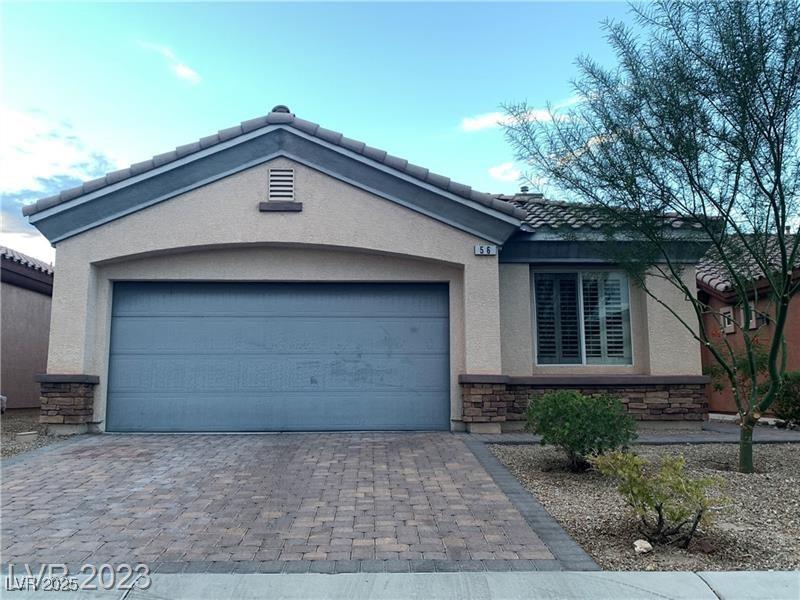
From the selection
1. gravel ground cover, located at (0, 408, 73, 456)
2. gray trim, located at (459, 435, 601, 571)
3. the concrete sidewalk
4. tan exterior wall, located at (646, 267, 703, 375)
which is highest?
tan exterior wall, located at (646, 267, 703, 375)

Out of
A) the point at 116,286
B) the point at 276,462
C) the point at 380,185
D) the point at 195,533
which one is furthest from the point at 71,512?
the point at 380,185

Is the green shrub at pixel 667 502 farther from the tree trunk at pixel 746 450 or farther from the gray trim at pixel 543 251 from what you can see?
the gray trim at pixel 543 251

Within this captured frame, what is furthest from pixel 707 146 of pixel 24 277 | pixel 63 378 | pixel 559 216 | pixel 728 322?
pixel 24 277

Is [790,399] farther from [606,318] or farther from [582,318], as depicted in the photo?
[582,318]

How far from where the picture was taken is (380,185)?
10.5 meters

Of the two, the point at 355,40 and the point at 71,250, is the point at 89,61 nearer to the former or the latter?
the point at 71,250

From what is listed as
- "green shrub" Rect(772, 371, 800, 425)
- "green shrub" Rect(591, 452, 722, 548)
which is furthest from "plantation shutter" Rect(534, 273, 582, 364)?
"green shrub" Rect(591, 452, 722, 548)

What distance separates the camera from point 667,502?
5121 mm

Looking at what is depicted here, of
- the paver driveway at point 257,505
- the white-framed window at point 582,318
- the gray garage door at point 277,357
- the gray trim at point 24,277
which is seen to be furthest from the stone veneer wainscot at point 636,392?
the gray trim at point 24,277

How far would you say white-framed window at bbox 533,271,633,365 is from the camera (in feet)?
36.9

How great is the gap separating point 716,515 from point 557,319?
5796 mm

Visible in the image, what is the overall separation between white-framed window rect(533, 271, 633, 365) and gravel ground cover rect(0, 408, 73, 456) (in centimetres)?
840

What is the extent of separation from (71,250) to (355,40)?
6.60 m

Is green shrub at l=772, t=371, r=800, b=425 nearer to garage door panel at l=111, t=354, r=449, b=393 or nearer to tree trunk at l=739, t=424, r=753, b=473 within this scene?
tree trunk at l=739, t=424, r=753, b=473
